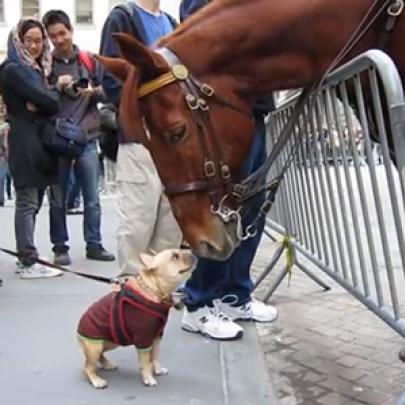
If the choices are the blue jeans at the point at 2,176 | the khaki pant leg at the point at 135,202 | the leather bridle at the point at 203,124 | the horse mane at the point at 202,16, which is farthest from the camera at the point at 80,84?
the blue jeans at the point at 2,176

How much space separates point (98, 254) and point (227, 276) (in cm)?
264

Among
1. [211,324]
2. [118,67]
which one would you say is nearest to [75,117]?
[211,324]

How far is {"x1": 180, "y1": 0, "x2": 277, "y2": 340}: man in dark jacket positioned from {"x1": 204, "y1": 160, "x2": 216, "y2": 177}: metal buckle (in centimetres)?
118

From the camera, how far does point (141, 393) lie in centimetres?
354

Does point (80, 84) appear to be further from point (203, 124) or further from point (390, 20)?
point (390, 20)

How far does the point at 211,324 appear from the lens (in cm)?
437

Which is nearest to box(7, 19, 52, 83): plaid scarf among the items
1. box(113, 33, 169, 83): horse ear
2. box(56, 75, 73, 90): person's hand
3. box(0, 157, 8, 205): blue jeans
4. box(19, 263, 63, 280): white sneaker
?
box(56, 75, 73, 90): person's hand

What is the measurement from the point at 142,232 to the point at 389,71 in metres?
2.24

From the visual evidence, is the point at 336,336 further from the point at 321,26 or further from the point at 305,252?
the point at 321,26

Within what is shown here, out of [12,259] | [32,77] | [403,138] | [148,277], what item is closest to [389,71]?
[403,138]

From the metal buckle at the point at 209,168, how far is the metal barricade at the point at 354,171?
0.61 m

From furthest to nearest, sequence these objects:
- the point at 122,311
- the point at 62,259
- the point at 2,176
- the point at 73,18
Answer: the point at 73,18
the point at 2,176
the point at 62,259
the point at 122,311

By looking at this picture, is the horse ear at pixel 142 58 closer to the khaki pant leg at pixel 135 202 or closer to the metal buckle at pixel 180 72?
the metal buckle at pixel 180 72

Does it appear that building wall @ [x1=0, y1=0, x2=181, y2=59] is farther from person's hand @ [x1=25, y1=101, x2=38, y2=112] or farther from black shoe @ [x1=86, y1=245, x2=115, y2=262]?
person's hand @ [x1=25, y1=101, x2=38, y2=112]
